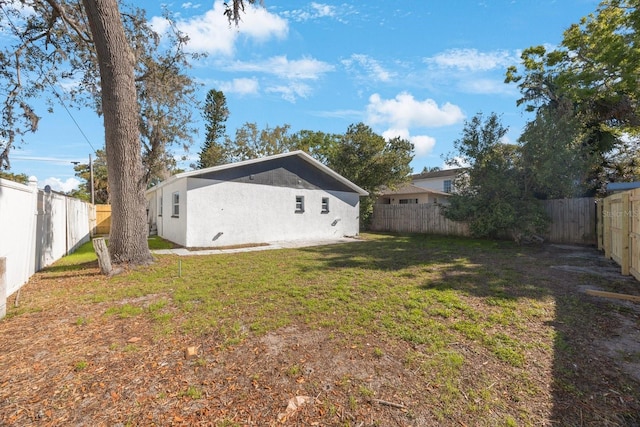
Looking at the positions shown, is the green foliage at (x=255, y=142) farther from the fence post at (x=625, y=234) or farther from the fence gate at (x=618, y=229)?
the fence post at (x=625, y=234)

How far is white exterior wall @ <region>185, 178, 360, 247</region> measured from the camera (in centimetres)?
1121

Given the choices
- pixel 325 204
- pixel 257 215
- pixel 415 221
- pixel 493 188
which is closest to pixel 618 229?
pixel 493 188

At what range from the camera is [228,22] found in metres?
7.85

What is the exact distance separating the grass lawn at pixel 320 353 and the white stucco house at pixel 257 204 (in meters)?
5.49

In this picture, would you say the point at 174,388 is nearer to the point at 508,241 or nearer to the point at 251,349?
the point at 251,349

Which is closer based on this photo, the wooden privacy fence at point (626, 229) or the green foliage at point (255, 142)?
the wooden privacy fence at point (626, 229)

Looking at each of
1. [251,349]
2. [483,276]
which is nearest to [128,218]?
[251,349]

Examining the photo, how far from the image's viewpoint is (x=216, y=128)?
3086cm

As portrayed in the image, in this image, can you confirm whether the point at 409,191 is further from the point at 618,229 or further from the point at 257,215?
the point at 618,229

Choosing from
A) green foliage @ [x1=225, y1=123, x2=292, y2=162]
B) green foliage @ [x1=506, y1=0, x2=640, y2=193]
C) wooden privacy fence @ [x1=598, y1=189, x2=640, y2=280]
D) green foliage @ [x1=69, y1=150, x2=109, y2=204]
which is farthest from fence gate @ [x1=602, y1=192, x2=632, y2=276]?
green foliage @ [x1=69, y1=150, x2=109, y2=204]

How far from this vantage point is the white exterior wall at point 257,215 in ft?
36.8

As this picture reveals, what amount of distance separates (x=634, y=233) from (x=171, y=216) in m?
15.0

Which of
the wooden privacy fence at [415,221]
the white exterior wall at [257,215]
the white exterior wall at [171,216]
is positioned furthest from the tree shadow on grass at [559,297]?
the white exterior wall at [171,216]

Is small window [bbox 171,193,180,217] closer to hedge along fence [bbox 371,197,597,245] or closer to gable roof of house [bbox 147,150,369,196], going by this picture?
gable roof of house [bbox 147,150,369,196]
